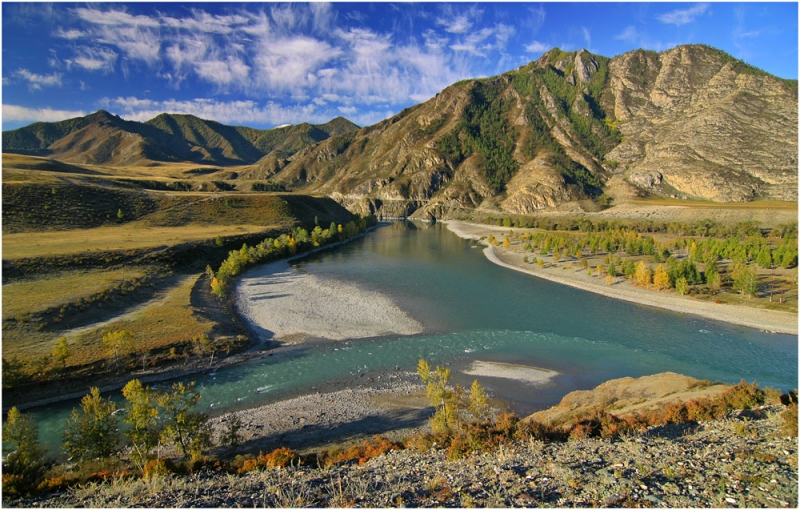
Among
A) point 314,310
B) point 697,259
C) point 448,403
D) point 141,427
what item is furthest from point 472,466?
point 697,259

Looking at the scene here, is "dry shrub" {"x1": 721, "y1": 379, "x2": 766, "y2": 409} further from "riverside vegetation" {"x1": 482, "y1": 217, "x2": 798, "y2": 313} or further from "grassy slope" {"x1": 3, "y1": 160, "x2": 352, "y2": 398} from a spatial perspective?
"grassy slope" {"x1": 3, "y1": 160, "x2": 352, "y2": 398}

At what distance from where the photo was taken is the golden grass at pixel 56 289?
158 ft

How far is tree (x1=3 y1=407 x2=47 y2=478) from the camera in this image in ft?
69.3

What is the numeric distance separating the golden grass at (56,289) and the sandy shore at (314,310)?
19.4 metres

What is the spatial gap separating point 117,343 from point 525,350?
148ft

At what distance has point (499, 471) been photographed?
17.0 meters

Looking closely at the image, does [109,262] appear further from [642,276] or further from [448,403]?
[642,276]

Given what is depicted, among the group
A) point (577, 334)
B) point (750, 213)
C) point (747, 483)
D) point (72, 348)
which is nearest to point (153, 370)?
point (72, 348)

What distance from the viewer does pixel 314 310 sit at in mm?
61594

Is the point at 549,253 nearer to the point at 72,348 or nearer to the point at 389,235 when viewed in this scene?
the point at 389,235

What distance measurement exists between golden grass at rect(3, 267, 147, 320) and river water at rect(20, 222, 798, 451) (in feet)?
72.2

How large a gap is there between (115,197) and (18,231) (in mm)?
32544

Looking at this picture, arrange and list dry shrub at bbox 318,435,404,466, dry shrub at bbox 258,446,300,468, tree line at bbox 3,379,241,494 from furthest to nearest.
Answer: tree line at bbox 3,379,241,494 → dry shrub at bbox 318,435,404,466 → dry shrub at bbox 258,446,300,468

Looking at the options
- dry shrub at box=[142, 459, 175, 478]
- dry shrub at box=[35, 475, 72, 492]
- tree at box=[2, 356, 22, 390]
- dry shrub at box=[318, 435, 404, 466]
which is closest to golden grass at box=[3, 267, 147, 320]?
tree at box=[2, 356, 22, 390]
